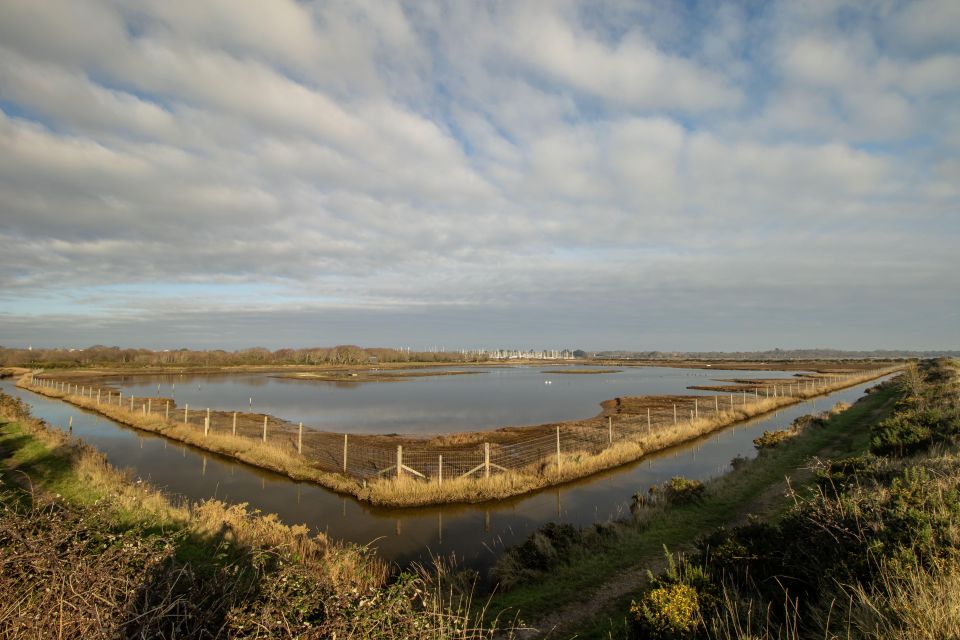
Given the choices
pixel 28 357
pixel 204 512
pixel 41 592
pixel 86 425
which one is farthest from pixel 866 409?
pixel 28 357

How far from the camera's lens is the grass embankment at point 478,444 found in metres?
15.8

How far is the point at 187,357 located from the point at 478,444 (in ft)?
462

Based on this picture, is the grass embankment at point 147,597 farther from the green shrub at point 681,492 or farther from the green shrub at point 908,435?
the green shrub at point 908,435

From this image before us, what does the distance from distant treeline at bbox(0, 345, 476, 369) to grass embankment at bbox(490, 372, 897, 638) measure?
409ft

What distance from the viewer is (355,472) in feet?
61.0

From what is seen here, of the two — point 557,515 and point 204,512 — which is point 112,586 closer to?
point 204,512

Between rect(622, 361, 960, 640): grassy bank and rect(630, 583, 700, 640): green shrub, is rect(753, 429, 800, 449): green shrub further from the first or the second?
rect(630, 583, 700, 640): green shrub

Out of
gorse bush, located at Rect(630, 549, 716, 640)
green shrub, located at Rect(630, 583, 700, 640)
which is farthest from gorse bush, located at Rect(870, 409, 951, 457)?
green shrub, located at Rect(630, 583, 700, 640)

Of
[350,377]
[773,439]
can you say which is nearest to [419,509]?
[773,439]

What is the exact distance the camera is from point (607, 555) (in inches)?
389

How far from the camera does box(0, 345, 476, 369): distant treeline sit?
113375mm

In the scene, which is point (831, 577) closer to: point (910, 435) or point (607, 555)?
point (607, 555)

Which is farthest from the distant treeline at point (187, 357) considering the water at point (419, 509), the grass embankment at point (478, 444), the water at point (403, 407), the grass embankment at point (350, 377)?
the water at point (419, 509)

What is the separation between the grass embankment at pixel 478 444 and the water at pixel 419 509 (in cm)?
43
